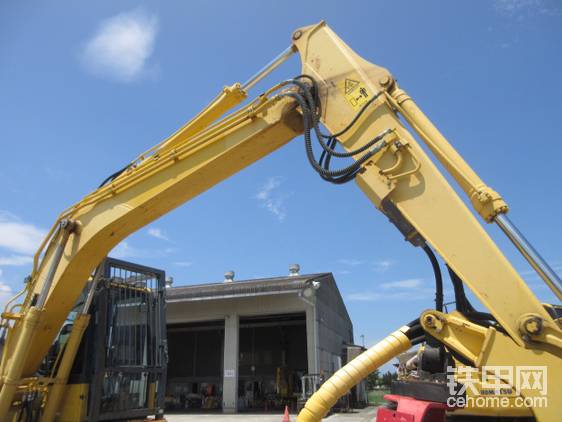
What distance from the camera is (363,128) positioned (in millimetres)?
4426

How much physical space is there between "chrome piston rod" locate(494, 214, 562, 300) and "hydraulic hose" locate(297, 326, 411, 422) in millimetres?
1212

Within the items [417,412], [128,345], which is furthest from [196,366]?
[417,412]

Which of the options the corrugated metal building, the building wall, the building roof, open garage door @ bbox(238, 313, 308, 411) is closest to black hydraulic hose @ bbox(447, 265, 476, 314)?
the corrugated metal building

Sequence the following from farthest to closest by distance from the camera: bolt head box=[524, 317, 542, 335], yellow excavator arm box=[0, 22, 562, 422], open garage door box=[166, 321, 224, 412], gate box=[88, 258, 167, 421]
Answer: open garage door box=[166, 321, 224, 412], gate box=[88, 258, 167, 421], yellow excavator arm box=[0, 22, 562, 422], bolt head box=[524, 317, 542, 335]

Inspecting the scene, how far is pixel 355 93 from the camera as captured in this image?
4.54 metres

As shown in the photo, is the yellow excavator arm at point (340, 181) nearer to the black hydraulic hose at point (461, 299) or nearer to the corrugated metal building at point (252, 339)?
the black hydraulic hose at point (461, 299)

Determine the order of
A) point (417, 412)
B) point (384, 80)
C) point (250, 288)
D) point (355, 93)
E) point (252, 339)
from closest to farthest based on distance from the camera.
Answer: point (417, 412)
point (384, 80)
point (355, 93)
point (250, 288)
point (252, 339)

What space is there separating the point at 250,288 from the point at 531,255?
17211 mm

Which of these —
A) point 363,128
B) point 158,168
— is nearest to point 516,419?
point 363,128

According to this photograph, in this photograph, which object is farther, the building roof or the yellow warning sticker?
the building roof

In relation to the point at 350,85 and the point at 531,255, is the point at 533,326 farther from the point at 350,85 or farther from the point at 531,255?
the point at 350,85

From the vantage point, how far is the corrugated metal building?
19.8 metres

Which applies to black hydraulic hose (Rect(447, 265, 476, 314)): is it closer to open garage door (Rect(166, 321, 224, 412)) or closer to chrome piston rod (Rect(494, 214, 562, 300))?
chrome piston rod (Rect(494, 214, 562, 300))

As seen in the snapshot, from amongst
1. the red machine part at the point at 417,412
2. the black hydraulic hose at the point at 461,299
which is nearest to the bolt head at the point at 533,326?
the black hydraulic hose at the point at 461,299
